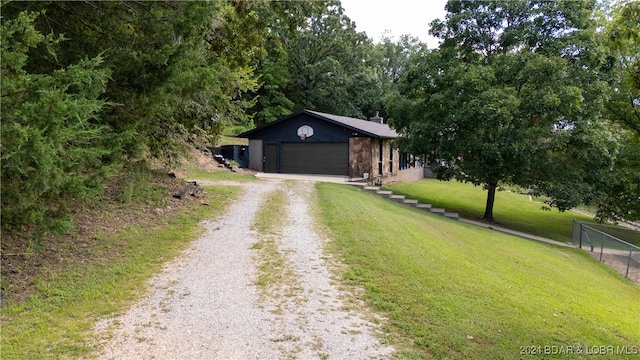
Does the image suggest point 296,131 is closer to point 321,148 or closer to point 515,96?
point 321,148

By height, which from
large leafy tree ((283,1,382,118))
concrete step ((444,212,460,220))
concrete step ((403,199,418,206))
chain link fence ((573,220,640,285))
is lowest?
chain link fence ((573,220,640,285))

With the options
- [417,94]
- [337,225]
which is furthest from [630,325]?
[417,94]

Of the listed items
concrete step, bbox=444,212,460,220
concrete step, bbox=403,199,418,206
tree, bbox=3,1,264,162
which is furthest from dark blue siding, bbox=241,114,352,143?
tree, bbox=3,1,264,162

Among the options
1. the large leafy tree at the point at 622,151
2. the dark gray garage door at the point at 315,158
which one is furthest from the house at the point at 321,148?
the large leafy tree at the point at 622,151

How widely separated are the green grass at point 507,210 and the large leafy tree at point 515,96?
194 cm

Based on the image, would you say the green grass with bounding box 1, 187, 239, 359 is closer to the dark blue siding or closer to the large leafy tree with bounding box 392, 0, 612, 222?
the large leafy tree with bounding box 392, 0, 612, 222

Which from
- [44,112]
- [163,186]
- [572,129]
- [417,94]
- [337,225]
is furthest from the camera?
[417,94]

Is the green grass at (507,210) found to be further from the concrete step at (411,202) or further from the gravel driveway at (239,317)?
the gravel driveway at (239,317)

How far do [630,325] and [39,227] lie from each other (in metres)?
9.00

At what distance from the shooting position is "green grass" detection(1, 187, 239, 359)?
400 cm

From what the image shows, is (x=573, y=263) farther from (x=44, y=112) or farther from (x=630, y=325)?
(x=44, y=112)

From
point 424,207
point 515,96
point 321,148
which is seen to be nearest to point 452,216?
point 424,207

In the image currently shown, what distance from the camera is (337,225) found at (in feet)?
30.0

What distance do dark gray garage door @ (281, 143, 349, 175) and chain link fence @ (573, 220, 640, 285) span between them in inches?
436
